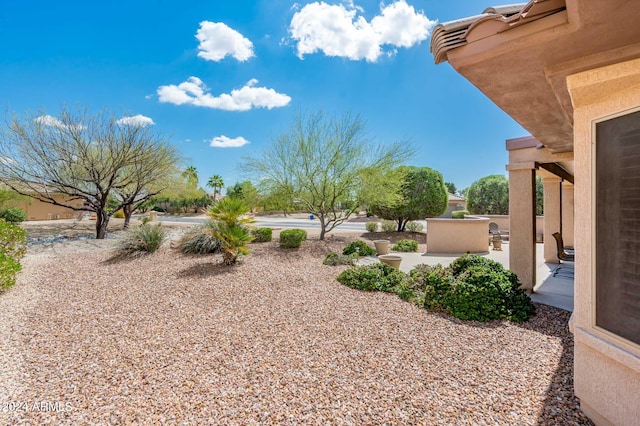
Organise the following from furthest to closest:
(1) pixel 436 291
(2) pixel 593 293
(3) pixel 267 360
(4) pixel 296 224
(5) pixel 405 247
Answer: (4) pixel 296 224, (5) pixel 405 247, (1) pixel 436 291, (3) pixel 267 360, (2) pixel 593 293

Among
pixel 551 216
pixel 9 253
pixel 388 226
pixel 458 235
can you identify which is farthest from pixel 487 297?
pixel 388 226

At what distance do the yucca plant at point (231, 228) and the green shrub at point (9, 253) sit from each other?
4019 millimetres

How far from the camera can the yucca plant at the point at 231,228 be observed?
303 inches

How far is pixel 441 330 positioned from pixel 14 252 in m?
10.6

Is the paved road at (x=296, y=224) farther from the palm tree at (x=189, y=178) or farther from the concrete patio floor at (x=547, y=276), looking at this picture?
the concrete patio floor at (x=547, y=276)

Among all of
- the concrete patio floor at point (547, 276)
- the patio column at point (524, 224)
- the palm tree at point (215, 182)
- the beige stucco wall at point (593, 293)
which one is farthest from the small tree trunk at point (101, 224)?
the palm tree at point (215, 182)

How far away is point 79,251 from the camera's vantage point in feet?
33.0

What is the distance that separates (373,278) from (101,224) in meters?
14.6

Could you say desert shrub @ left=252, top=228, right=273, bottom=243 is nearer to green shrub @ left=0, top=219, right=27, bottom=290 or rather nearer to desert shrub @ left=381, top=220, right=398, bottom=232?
green shrub @ left=0, top=219, right=27, bottom=290

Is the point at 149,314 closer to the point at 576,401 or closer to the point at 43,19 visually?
the point at 576,401

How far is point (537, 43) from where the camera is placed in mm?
2004

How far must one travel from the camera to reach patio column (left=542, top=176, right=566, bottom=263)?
30.5ft

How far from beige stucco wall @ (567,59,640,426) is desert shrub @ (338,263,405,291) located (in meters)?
3.71

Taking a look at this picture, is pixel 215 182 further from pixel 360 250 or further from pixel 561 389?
pixel 561 389
